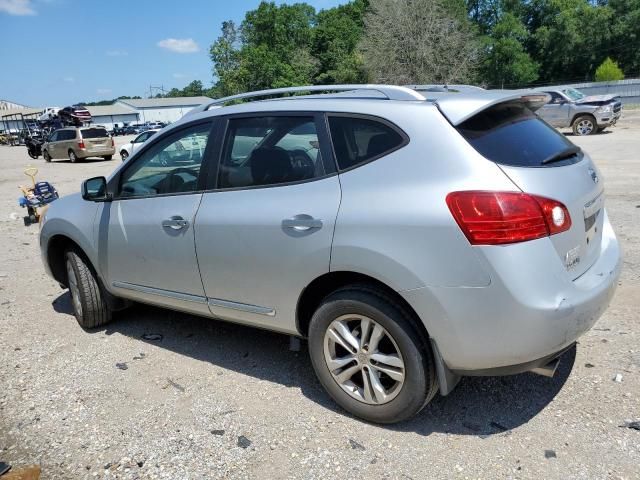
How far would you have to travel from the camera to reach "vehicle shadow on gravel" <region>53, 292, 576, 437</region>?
294 centimetres

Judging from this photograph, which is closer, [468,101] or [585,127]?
[468,101]

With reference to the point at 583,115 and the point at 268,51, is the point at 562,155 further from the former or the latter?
the point at 268,51

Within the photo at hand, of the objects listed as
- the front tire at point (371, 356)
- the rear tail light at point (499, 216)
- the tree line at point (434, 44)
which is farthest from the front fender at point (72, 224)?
the tree line at point (434, 44)

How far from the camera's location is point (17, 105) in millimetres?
131250

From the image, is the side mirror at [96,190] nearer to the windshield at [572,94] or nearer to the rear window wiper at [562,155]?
the rear window wiper at [562,155]

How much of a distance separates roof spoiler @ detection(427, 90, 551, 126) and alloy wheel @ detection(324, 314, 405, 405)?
1.13 meters

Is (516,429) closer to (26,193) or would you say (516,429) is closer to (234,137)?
(234,137)

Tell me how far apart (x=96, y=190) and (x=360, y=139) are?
238cm

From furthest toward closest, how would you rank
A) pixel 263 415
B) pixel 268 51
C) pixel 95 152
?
1. pixel 268 51
2. pixel 95 152
3. pixel 263 415

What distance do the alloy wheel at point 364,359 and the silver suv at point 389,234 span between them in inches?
0.4

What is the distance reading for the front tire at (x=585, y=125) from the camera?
1947 centimetres

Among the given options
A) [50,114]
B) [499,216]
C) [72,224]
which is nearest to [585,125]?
[72,224]

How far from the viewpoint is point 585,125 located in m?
19.7

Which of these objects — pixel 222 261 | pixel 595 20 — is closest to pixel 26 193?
pixel 222 261
